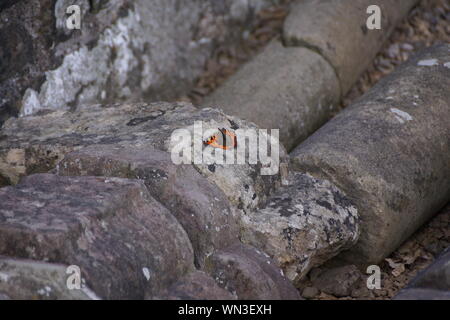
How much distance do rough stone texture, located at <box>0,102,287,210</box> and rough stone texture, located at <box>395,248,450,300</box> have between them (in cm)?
70

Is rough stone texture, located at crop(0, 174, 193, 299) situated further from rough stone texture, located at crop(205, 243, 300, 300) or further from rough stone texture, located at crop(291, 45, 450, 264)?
rough stone texture, located at crop(291, 45, 450, 264)

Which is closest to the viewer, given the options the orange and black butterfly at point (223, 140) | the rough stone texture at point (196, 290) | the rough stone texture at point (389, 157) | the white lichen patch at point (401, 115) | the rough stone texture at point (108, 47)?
the rough stone texture at point (196, 290)

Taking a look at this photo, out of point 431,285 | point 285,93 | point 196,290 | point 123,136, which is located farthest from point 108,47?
point 431,285

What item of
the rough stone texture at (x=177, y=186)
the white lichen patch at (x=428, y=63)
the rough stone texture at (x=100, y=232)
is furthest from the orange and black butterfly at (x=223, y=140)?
the white lichen patch at (x=428, y=63)

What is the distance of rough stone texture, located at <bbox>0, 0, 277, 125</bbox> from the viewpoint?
329 cm

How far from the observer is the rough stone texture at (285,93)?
381 cm

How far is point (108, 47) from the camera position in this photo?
3.87m

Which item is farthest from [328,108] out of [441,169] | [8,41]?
[8,41]

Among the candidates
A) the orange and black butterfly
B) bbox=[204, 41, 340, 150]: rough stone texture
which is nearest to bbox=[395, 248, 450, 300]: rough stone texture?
the orange and black butterfly

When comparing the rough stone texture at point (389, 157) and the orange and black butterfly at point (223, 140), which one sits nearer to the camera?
the orange and black butterfly at point (223, 140)

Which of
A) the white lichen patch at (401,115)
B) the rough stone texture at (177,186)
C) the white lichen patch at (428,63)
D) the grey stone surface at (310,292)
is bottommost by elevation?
the grey stone surface at (310,292)

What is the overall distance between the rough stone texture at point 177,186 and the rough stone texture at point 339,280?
67 centimetres

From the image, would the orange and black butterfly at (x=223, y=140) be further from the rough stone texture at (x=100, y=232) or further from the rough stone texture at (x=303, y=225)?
the rough stone texture at (x=100, y=232)
